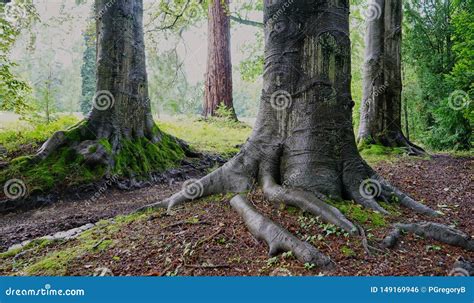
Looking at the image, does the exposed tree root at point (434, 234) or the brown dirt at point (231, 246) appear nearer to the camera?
the brown dirt at point (231, 246)

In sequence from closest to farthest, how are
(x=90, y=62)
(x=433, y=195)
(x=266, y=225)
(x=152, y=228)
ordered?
(x=266, y=225) < (x=152, y=228) < (x=433, y=195) < (x=90, y=62)

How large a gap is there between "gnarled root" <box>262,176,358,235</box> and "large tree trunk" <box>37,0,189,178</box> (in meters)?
4.19

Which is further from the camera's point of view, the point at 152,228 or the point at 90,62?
the point at 90,62

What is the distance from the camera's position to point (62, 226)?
503 cm

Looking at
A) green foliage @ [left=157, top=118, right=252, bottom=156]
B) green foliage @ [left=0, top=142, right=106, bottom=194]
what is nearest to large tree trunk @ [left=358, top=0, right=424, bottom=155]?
green foliage @ [left=157, top=118, right=252, bottom=156]

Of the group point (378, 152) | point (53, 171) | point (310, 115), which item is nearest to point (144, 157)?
point (53, 171)

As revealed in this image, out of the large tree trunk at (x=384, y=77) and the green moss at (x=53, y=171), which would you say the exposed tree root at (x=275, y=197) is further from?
the large tree trunk at (x=384, y=77)

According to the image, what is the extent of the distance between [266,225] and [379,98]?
6.15 meters

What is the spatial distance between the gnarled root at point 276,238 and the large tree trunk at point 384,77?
566 cm

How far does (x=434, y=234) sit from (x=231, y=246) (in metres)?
1.81

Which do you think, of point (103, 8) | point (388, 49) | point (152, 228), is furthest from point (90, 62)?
point (152, 228)

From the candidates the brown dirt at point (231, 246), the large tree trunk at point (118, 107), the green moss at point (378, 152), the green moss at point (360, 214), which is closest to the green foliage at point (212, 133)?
the large tree trunk at point (118, 107)

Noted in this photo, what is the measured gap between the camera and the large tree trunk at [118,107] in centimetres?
698

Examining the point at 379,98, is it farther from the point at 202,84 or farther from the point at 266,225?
the point at 202,84
